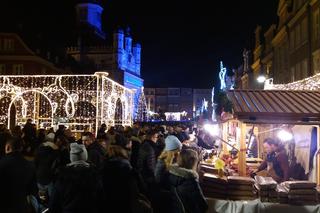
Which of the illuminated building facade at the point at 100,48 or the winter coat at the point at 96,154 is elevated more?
the illuminated building facade at the point at 100,48

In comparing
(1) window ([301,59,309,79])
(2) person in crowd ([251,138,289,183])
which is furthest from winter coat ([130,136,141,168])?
(1) window ([301,59,309,79])

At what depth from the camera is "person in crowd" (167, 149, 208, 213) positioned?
5.61 m

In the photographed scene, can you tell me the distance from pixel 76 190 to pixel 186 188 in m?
1.41

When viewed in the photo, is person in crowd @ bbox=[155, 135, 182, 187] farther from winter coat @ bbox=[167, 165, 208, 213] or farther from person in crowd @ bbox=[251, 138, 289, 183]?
person in crowd @ bbox=[251, 138, 289, 183]

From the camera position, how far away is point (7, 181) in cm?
560

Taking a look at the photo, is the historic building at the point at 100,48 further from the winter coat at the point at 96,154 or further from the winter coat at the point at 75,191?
the winter coat at the point at 75,191

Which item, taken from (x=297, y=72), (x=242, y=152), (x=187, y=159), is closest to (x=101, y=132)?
(x=242, y=152)

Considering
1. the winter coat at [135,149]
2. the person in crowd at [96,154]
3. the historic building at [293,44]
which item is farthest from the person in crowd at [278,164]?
the historic building at [293,44]

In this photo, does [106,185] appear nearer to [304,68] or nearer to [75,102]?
[75,102]

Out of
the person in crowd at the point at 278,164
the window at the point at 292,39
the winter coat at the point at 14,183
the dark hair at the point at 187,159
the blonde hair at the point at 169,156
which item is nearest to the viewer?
the winter coat at the point at 14,183

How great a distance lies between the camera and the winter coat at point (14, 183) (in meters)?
5.57

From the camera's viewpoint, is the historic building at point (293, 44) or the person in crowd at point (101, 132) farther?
the historic building at point (293, 44)

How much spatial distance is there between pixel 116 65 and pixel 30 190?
7366 centimetres

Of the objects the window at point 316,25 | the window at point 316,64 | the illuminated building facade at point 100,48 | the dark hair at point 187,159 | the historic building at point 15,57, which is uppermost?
the illuminated building facade at point 100,48
